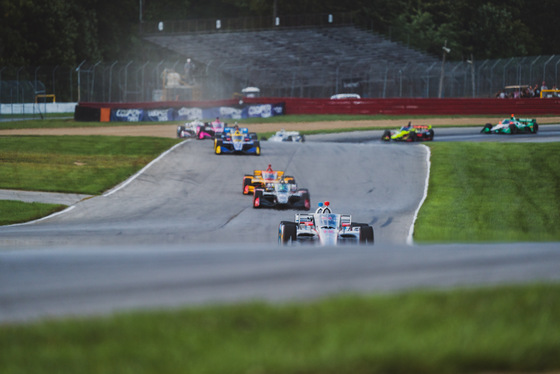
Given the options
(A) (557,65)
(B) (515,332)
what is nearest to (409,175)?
(B) (515,332)

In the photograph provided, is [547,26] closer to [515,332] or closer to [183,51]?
[183,51]

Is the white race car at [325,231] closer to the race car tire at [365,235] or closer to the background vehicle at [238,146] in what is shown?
the race car tire at [365,235]

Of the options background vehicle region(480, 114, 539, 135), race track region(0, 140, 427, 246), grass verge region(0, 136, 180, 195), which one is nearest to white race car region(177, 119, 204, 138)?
grass verge region(0, 136, 180, 195)

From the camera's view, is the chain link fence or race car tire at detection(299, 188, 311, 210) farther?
the chain link fence

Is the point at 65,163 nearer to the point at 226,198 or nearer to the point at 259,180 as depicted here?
the point at 226,198

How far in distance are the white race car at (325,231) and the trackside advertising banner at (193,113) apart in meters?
39.2

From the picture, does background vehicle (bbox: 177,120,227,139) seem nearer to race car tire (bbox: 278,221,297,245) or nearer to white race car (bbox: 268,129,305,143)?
white race car (bbox: 268,129,305,143)

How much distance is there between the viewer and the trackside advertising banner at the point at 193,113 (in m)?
52.8

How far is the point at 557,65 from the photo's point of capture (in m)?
52.8

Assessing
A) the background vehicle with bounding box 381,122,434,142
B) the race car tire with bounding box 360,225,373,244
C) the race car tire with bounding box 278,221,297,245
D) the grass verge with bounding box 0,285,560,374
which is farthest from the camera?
the background vehicle with bounding box 381,122,434,142

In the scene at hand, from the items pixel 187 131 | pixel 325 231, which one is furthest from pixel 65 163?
pixel 325 231

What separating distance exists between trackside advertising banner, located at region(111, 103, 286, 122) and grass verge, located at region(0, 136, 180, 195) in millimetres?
17269

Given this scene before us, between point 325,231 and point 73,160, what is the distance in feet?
59.5

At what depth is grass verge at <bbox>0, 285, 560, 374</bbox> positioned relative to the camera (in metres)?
4.34
